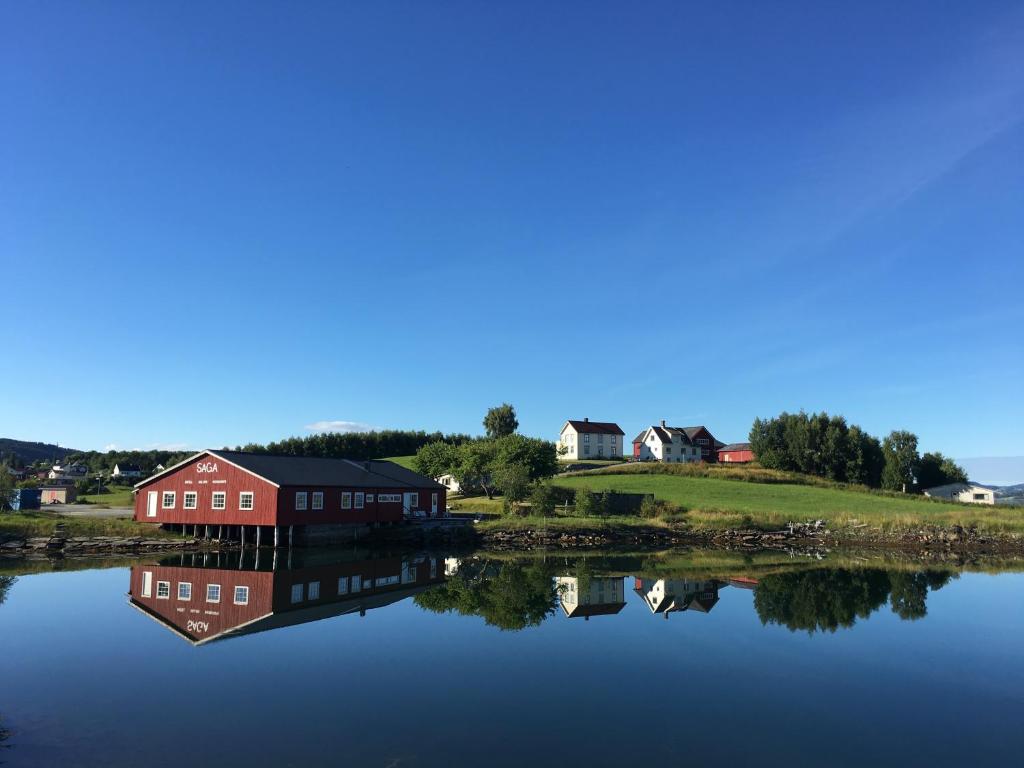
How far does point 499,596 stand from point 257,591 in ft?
31.1

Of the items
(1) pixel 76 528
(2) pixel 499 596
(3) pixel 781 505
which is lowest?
(2) pixel 499 596

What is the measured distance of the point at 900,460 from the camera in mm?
83312

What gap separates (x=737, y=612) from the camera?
23891 mm

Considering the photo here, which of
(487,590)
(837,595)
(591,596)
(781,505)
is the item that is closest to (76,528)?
(487,590)

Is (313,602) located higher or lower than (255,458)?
lower

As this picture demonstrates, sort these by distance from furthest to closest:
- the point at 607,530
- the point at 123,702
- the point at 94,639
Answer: the point at 607,530
the point at 94,639
the point at 123,702

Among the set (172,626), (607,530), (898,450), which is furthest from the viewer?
(898,450)

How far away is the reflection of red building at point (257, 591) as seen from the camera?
833 inches

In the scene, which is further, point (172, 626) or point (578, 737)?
point (172, 626)

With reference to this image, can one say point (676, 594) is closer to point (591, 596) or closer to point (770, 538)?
point (591, 596)

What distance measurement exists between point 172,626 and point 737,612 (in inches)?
729

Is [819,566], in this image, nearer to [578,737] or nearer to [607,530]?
[607,530]

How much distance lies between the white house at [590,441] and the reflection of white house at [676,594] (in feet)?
250

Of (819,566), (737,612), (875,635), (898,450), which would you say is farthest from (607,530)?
(898,450)
